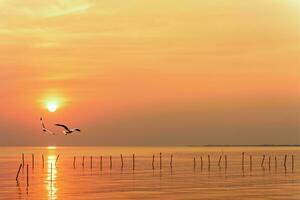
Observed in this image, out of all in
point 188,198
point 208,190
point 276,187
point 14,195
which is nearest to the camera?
point 188,198

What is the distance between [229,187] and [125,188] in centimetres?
1079

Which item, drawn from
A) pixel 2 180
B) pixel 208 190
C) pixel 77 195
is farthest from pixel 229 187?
pixel 2 180

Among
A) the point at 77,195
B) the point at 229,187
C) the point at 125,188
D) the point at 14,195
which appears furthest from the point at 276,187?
the point at 14,195

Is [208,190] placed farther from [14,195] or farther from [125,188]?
[14,195]

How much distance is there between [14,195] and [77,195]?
597 cm

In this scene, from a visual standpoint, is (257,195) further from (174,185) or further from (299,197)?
(174,185)

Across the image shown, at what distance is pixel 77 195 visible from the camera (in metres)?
55.9

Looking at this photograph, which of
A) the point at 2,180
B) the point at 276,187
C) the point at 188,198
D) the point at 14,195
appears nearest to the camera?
the point at 188,198

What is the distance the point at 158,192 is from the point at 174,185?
9.95m

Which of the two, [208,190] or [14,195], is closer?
[14,195]

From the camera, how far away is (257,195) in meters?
55.6

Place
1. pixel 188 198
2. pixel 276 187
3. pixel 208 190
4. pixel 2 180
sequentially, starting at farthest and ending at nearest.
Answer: pixel 2 180 < pixel 276 187 < pixel 208 190 < pixel 188 198

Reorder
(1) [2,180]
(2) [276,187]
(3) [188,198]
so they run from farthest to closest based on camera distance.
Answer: (1) [2,180] → (2) [276,187] → (3) [188,198]

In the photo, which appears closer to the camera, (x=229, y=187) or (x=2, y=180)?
(x=229, y=187)
